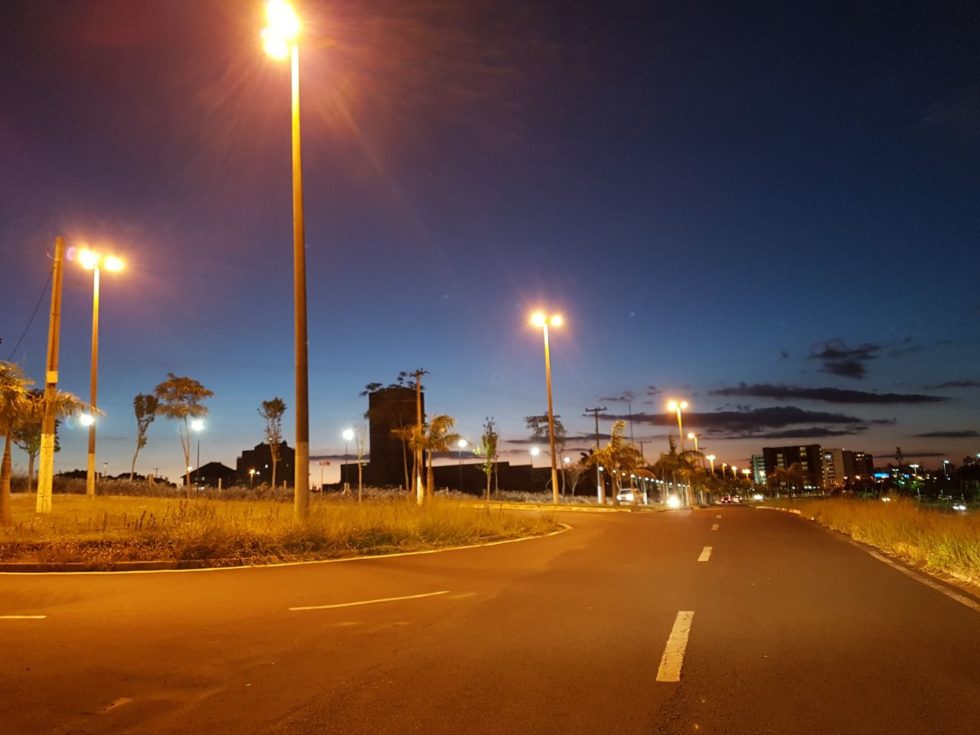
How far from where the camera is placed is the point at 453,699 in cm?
516

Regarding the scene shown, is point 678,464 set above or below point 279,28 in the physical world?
below

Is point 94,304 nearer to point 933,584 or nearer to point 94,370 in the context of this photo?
point 94,370

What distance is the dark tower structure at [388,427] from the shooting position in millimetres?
68438

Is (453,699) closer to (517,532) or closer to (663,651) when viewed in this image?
(663,651)

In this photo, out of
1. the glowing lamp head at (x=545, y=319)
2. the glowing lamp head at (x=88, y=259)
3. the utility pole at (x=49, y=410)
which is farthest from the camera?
the glowing lamp head at (x=545, y=319)

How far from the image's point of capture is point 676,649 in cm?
648

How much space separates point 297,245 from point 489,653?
12.0 m

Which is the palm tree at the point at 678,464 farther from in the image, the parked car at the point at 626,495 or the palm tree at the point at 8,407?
the palm tree at the point at 8,407

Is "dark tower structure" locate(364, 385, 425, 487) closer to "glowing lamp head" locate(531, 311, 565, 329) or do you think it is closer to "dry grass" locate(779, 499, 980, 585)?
"glowing lamp head" locate(531, 311, 565, 329)

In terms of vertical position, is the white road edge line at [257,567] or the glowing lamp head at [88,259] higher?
the glowing lamp head at [88,259]

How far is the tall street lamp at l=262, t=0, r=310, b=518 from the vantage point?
48.4 ft

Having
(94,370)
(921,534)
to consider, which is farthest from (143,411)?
(921,534)

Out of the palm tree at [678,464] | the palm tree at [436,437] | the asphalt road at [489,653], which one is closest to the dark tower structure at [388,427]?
the palm tree at [436,437]

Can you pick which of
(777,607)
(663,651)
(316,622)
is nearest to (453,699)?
(663,651)
